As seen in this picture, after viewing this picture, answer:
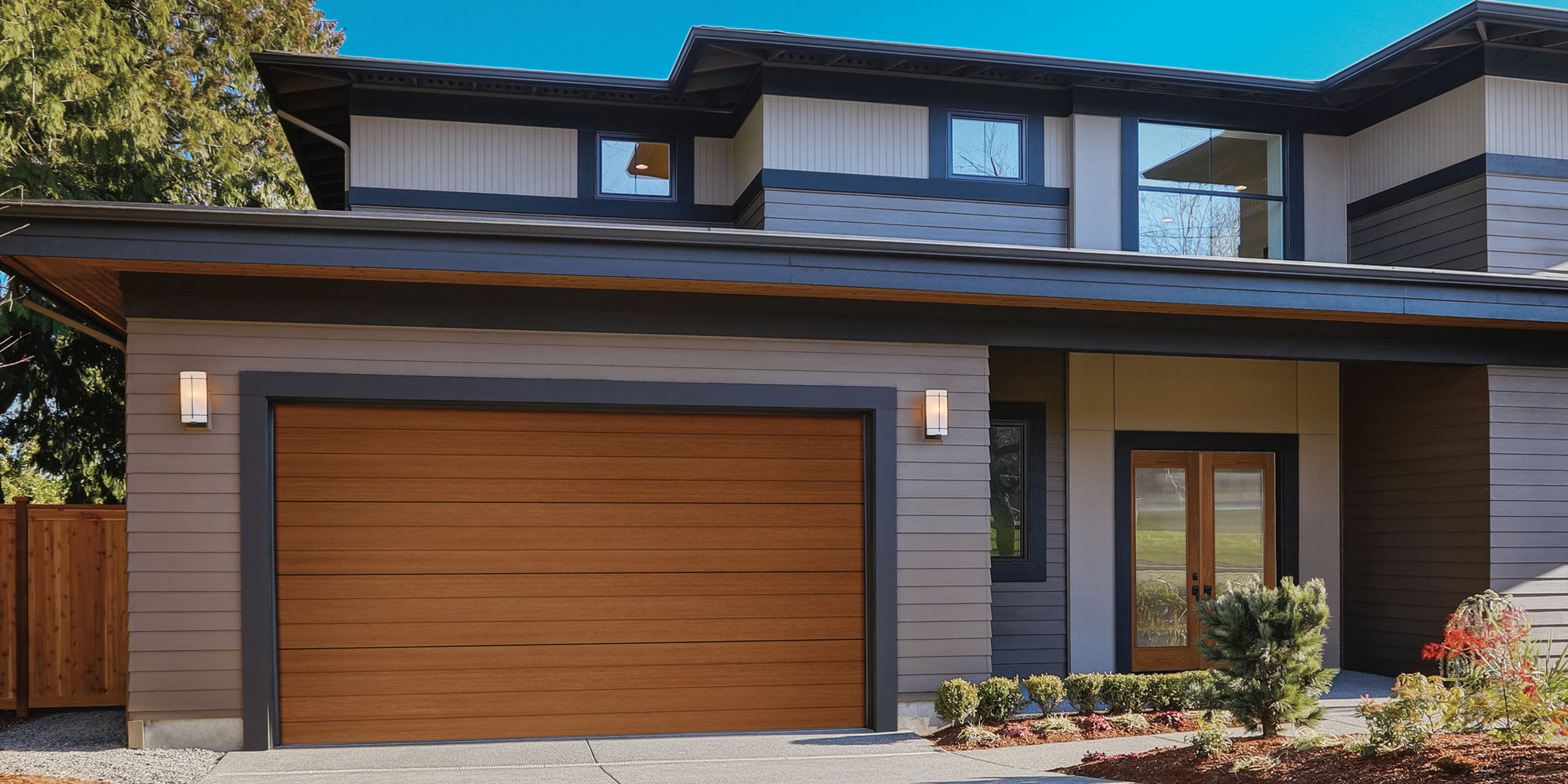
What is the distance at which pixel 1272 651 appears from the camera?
6.59 m

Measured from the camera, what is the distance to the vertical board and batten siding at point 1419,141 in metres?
10.3

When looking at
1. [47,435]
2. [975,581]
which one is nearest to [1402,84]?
[975,581]

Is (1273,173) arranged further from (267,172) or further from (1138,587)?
(267,172)

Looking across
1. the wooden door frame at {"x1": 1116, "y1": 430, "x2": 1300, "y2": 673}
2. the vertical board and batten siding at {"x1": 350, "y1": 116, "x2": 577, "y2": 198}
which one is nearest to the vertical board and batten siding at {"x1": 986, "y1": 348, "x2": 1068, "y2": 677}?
the wooden door frame at {"x1": 1116, "y1": 430, "x2": 1300, "y2": 673}

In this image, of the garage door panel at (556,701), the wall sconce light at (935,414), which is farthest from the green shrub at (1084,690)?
the wall sconce light at (935,414)

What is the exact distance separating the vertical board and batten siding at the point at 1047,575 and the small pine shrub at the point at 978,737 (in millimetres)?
2738

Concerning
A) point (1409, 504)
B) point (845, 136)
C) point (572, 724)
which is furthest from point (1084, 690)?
point (845, 136)

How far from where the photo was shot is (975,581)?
830cm

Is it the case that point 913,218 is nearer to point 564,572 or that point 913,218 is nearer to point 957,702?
point 957,702

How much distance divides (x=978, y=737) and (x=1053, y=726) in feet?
2.14

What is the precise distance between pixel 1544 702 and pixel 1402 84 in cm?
703

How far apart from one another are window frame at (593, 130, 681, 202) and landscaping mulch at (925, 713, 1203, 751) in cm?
579

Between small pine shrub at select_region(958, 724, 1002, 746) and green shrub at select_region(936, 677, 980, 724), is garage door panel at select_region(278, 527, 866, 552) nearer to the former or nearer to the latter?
green shrub at select_region(936, 677, 980, 724)

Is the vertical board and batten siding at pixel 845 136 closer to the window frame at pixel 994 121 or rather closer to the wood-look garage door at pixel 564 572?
the window frame at pixel 994 121
